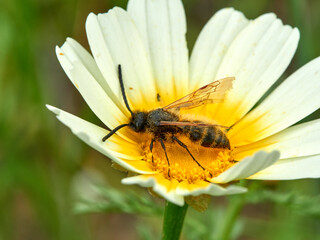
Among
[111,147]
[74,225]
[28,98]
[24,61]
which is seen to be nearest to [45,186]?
[74,225]

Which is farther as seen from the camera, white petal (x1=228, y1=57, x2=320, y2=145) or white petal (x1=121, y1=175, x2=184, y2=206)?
white petal (x1=228, y1=57, x2=320, y2=145)

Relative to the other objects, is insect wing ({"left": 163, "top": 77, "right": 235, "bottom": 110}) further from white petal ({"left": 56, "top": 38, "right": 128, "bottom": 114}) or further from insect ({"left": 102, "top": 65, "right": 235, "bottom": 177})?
white petal ({"left": 56, "top": 38, "right": 128, "bottom": 114})

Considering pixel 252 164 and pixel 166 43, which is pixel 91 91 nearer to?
pixel 166 43

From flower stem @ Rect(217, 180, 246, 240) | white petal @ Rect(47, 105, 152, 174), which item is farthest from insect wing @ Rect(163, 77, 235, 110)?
flower stem @ Rect(217, 180, 246, 240)

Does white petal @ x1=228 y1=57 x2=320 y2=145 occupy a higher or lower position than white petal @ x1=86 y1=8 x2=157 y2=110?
lower

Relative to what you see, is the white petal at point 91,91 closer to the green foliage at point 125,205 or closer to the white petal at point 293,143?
the green foliage at point 125,205

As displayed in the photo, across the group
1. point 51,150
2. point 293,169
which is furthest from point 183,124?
point 51,150

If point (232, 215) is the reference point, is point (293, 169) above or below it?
above

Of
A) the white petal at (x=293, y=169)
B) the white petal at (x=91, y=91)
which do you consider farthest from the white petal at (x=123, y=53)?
the white petal at (x=293, y=169)
